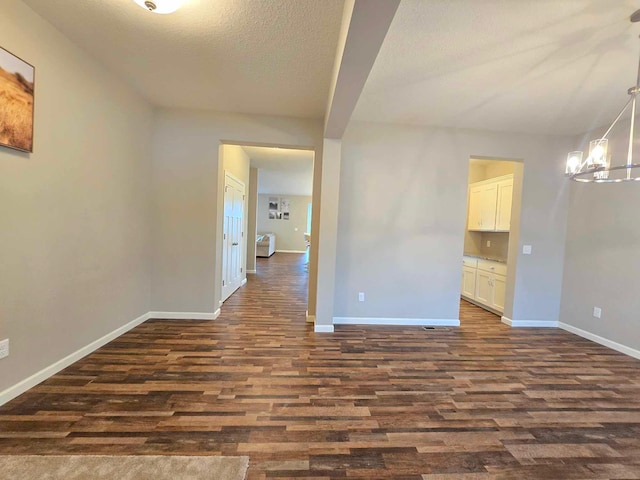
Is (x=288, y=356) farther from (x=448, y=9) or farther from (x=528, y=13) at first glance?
(x=528, y=13)

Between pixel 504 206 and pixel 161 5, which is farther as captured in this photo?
pixel 504 206

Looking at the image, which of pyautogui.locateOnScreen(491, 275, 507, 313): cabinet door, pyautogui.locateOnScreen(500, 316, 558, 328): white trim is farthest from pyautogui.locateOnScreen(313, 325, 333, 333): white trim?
pyautogui.locateOnScreen(491, 275, 507, 313): cabinet door

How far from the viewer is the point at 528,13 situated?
1.73 metres

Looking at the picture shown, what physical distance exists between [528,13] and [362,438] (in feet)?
9.12

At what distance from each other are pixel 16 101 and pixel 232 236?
3222 mm

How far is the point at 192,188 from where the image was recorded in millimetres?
3625

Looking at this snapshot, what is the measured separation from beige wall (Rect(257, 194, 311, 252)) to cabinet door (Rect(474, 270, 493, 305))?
902cm

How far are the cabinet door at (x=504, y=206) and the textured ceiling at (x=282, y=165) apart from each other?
3.27 meters

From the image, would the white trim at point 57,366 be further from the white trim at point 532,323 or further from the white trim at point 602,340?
the white trim at point 602,340

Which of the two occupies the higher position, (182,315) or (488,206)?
(488,206)

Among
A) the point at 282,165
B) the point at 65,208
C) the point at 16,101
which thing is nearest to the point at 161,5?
the point at 16,101

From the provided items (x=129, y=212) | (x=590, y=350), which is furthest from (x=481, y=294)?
(x=129, y=212)

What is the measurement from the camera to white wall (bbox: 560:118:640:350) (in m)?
3.17

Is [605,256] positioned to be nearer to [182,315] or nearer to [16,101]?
[182,315]
